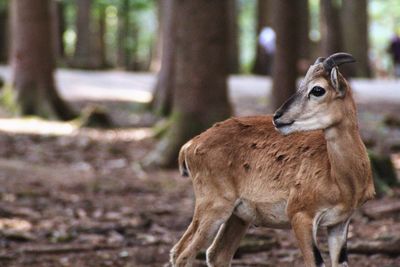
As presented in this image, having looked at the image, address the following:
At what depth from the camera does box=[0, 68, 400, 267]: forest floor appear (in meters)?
8.50

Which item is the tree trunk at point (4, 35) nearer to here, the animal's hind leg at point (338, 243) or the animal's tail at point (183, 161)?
the animal's tail at point (183, 161)

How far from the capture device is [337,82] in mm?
5789

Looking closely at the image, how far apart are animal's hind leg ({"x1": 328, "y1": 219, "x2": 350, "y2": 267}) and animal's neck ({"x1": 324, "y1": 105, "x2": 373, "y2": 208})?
0.22 metres

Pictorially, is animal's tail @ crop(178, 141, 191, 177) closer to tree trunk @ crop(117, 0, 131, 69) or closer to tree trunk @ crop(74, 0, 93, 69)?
tree trunk @ crop(74, 0, 93, 69)

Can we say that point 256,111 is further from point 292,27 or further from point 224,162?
point 224,162

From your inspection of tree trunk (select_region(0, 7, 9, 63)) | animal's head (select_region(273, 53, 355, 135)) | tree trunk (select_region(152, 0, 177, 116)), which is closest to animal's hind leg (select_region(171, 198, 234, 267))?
animal's head (select_region(273, 53, 355, 135))

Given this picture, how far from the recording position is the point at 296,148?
6.30 meters

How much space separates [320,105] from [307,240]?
2.88ft

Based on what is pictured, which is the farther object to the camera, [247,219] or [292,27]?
[292,27]

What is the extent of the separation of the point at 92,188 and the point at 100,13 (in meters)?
33.2

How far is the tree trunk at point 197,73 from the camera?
14.0 metres

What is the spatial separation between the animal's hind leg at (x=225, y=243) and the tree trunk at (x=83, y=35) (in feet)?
107

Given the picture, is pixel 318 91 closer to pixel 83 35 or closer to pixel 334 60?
pixel 334 60

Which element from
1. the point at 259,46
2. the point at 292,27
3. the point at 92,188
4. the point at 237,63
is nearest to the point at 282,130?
the point at 92,188
